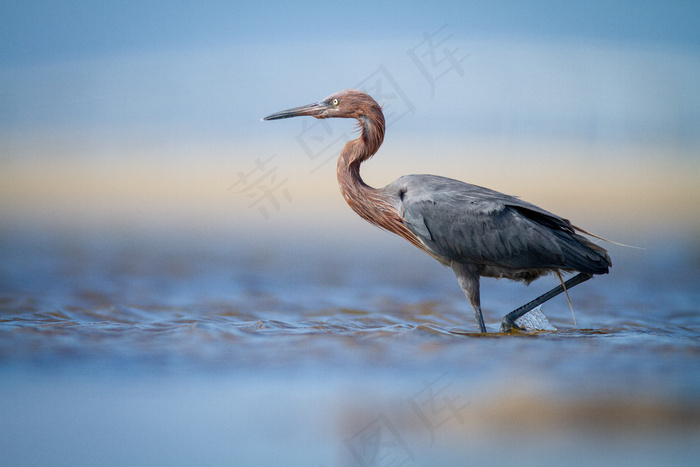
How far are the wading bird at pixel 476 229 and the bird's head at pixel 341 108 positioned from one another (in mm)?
45

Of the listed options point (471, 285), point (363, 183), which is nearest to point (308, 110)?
point (363, 183)

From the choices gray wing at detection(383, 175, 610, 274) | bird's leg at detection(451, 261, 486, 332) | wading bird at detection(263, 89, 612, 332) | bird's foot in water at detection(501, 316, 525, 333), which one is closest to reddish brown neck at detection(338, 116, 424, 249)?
wading bird at detection(263, 89, 612, 332)

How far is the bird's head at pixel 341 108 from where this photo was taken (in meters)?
7.01

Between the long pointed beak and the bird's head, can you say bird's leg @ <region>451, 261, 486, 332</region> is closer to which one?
the bird's head

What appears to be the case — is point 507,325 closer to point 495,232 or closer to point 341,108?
point 495,232

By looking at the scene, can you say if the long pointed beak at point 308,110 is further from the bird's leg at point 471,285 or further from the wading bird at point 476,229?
the bird's leg at point 471,285

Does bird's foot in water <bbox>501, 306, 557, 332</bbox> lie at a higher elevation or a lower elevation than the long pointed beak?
lower

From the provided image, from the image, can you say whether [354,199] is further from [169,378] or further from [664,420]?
[664,420]

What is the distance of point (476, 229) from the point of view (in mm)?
6453

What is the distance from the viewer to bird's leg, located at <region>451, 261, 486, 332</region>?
660 cm

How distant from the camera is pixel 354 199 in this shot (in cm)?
701

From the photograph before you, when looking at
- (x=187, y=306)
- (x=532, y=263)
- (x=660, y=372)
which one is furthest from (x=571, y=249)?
(x=187, y=306)

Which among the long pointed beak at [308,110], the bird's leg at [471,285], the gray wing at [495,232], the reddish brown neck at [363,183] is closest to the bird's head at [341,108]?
the long pointed beak at [308,110]

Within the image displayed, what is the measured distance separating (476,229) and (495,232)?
0.16 metres
